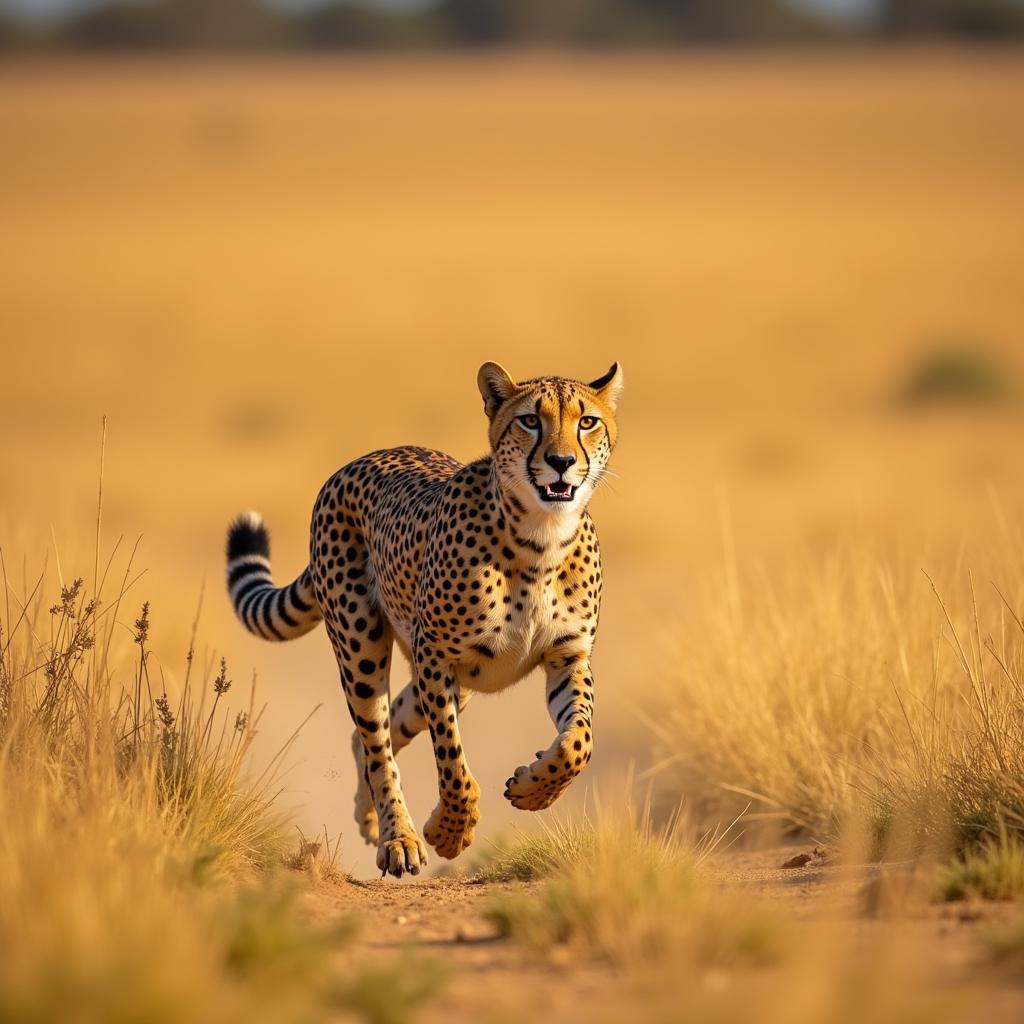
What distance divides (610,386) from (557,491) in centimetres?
52

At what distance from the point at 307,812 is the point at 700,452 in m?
10.1

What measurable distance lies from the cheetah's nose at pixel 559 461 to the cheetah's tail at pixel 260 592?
142cm

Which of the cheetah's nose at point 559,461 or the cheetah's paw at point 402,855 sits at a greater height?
the cheetah's nose at point 559,461

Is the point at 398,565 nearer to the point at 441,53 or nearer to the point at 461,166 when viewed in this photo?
the point at 461,166

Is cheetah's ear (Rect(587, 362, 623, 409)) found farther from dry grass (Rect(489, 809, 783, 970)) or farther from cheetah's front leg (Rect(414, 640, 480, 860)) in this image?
dry grass (Rect(489, 809, 783, 970))

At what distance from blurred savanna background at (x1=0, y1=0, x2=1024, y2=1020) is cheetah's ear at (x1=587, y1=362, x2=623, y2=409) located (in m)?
1.07

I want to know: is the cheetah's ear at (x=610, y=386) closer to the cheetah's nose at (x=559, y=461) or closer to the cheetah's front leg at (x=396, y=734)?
the cheetah's nose at (x=559, y=461)

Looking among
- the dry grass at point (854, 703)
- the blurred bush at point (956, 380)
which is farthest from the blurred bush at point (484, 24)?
the dry grass at point (854, 703)

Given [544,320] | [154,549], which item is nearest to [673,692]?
[154,549]

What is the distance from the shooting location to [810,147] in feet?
136

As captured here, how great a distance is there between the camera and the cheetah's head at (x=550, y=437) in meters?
4.63

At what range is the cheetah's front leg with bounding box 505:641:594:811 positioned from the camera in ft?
15.0

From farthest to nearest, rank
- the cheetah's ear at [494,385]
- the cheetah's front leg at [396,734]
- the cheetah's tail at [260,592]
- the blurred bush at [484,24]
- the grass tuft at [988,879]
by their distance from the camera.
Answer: the blurred bush at [484,24] < the cheetah's tail at [260,592] < the cheetah's front leg at [396,734] < the cheetah's ear at [494,385] < the grass tuft at [988,879]

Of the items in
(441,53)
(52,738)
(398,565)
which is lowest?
(52,738)
